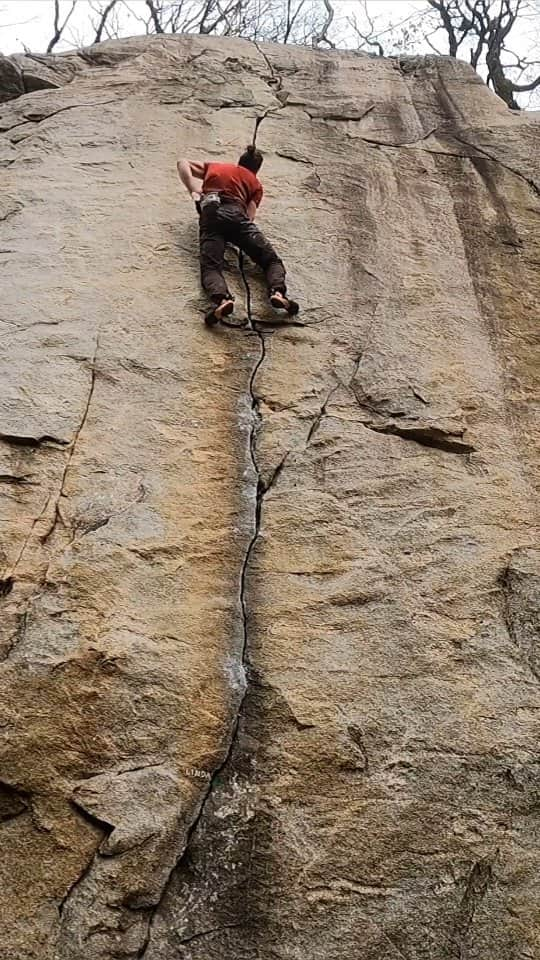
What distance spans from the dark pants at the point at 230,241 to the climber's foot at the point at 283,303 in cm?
10

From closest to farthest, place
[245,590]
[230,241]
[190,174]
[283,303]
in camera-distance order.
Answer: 1. [245,590]
2. [283,303]
3. [230,241]
4. [190,174]

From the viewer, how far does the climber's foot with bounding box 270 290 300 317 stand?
5277 mm

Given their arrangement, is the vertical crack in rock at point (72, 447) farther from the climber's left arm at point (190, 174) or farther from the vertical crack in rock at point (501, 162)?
the vertical crack in rock at point (501, 162)

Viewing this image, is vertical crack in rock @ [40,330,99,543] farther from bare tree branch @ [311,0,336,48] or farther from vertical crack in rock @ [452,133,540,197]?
bare tree branch @ [311,0,336,48]

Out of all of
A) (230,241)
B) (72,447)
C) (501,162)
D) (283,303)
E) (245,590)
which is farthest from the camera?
(501,162)

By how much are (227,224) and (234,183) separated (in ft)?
1.30

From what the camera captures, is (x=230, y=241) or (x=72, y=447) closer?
(x=72, y=447)

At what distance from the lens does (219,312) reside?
203 inches

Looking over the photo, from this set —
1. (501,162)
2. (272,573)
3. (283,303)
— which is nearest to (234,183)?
(283,303)

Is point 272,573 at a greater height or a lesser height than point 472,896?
greater

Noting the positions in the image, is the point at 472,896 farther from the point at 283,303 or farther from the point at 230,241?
the point at 230,241

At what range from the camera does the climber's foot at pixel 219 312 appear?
516cm

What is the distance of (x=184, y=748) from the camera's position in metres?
3.42

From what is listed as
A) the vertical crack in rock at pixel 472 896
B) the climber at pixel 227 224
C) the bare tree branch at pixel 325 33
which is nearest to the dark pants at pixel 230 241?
the climber at pixel 227 224
